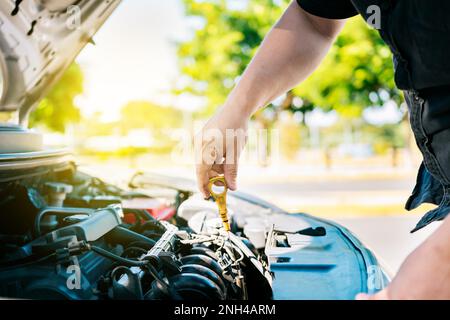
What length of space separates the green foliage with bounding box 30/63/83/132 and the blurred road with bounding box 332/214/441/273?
12.9m

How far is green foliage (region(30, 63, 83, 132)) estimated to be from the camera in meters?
15.7

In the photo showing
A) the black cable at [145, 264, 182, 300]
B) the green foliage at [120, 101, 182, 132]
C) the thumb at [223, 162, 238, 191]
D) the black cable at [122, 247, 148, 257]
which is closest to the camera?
the black cable at [145, 264, 182, 300]

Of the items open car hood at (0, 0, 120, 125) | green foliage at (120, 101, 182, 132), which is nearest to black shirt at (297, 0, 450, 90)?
open car hood at (0, 0, 120, 125)

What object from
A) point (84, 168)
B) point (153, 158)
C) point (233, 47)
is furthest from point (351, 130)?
point (84, 168)

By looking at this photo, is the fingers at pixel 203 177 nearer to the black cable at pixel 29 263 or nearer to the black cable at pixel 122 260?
the black cable at pixel 122 260

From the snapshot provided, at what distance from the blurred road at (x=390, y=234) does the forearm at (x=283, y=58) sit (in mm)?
3119

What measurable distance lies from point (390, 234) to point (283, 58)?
4559 millimetres

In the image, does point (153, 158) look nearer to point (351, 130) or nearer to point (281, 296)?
point (351, 130)

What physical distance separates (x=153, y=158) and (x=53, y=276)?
13.8m

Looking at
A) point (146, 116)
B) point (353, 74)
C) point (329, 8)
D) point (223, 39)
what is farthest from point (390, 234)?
point (146, 116)

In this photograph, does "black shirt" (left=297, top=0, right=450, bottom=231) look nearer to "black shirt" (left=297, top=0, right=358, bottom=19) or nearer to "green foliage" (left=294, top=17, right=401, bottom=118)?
"black shirt" (left=297, top=0, right=358, bottom=19)

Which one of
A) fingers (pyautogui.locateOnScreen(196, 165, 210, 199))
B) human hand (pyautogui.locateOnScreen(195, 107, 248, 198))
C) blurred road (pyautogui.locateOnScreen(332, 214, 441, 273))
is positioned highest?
human hand (pyautogui.locateOnScreen(195, 107, 248, 198))

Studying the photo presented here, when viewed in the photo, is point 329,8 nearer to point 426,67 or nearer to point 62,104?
point 426,67

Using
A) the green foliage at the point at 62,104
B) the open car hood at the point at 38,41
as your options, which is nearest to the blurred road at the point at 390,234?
the open car hood at the point at 38,41
